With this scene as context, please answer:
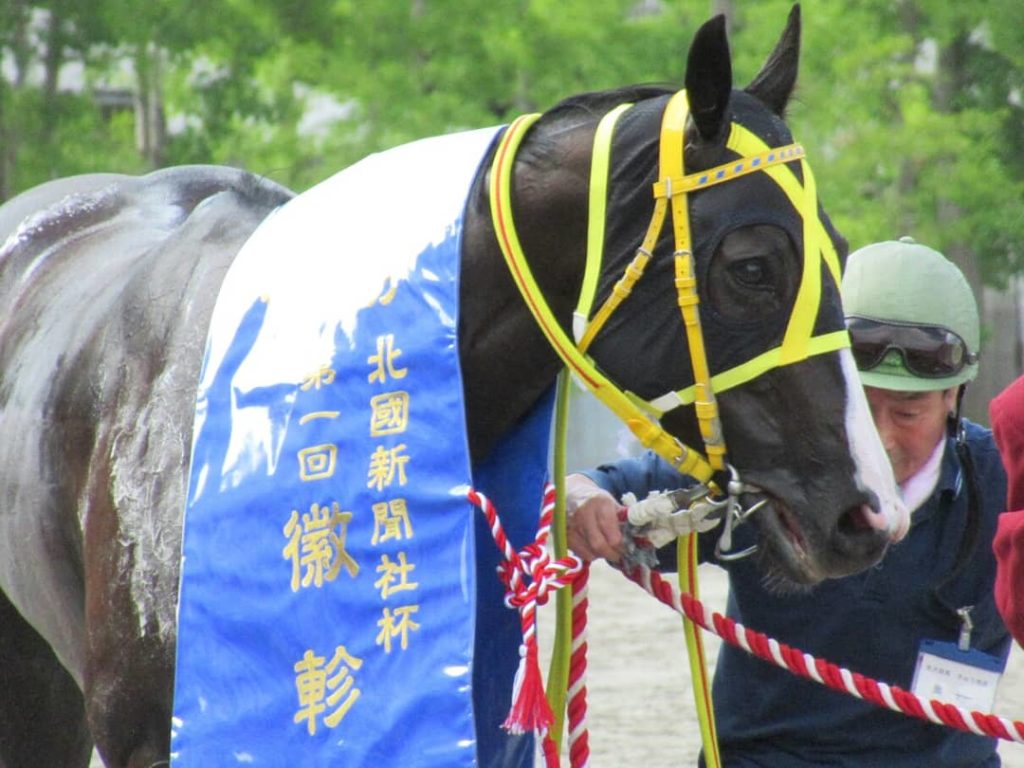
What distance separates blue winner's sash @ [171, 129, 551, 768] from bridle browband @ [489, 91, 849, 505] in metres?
0.20

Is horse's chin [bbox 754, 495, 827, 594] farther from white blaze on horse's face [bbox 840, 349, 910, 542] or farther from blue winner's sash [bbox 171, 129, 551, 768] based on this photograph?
blue winner's sash [bbox 171, 129, 551, 768]

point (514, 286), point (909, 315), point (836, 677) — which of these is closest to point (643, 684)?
point (909, 315)

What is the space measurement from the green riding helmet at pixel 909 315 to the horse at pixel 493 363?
538 millimetres

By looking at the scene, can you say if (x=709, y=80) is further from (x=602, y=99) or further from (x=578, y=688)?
(x=578, y=688)

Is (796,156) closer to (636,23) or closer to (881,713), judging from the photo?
(881,713)

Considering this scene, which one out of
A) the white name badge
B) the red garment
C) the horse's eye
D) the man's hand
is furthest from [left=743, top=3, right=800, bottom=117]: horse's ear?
the white name badge

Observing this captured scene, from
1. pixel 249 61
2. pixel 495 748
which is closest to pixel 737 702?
pixel 495 748

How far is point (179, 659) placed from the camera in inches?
109

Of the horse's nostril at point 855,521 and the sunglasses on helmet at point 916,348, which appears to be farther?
the sunglasses on helmet at point 916,348

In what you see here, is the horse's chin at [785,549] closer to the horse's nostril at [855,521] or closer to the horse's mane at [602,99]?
the horse's nostril at [855,521]

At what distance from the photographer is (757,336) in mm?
2500

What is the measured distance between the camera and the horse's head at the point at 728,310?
2.47m

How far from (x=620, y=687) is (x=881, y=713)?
13.7ft

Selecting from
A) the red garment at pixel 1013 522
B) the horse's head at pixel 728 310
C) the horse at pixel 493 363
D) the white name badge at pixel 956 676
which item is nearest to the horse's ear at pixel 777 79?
the horse at pixel 493 363
